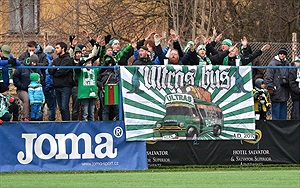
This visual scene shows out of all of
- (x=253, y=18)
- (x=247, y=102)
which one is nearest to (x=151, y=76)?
(x=247, y=102)

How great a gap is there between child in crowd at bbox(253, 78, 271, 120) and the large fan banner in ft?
1.34

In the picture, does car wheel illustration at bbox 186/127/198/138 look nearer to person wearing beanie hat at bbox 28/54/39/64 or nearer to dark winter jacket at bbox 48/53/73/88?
dark winter jacket at bbox 48/53/73/88

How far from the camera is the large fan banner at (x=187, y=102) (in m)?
18.1

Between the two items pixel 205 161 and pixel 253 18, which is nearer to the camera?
pixel 205 161

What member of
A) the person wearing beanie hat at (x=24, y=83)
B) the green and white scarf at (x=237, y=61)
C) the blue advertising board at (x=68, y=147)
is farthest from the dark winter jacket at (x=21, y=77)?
the green and white scarf at (x=237, y=61)

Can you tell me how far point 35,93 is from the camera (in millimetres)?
17953

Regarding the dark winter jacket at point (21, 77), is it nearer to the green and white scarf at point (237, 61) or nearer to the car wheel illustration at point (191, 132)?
the car wheel illustration at point (191, 132)

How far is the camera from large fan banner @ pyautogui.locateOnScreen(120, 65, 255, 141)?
18078mm

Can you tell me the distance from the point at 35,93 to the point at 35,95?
0.14ft

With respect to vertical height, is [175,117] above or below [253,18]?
below

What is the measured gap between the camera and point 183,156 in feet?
60.6

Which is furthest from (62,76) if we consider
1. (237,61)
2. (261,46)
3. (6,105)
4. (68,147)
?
(261,46)

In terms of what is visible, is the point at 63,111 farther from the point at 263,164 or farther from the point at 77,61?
the point at 263,164

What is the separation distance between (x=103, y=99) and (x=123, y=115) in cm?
57
